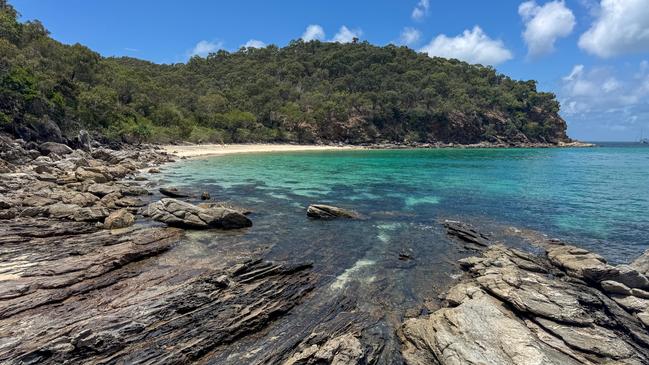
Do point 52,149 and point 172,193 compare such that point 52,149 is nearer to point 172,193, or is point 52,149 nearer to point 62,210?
point 172,193

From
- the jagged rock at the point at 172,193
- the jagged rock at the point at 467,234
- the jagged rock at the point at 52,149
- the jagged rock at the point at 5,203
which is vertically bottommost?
the jagged rock at the point at 467,234

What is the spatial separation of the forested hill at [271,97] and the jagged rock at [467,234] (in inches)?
1726

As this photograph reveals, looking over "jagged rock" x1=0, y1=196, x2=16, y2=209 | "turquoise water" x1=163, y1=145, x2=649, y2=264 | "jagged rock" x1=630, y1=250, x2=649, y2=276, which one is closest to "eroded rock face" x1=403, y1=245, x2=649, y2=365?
"jagged rock" x1=630, y1=250, x2=649, y2=276

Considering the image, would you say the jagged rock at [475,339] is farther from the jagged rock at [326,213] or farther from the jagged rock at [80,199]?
the jagged rock at [80,199]

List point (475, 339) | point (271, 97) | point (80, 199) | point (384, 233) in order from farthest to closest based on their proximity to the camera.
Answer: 1. point (271, 97)
2. point (80, 199)
3. point (384, 233)
4. point (475, 339)

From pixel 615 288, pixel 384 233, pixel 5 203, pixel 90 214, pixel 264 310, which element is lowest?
pixel 384 233

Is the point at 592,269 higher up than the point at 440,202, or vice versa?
the point at 592,269

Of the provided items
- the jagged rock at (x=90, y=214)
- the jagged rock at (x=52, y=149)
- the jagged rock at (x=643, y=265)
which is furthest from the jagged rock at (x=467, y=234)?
the jagged rock at (x=52, y=149)

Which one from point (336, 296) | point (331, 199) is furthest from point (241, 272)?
point (331, 199)

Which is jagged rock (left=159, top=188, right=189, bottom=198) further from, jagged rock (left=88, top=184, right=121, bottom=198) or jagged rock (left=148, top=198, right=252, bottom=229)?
jagged rock (left=148, top=198, right=252, bottom=229)

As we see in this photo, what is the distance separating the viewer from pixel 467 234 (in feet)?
56.3

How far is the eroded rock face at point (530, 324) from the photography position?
25.2ft

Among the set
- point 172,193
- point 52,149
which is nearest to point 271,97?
point 52,149

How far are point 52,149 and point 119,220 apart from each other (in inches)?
1108
